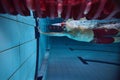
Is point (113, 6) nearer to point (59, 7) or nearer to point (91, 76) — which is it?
point (59, 7)

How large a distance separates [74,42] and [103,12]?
8148mm

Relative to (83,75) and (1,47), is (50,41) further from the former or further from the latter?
(1,47)

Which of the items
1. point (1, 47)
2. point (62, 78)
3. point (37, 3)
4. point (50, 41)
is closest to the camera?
point (37, 3)

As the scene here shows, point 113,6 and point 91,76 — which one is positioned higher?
point 113,6

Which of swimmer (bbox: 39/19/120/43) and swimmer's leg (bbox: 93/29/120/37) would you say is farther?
swimmer (bbox: 39/19/120/43)

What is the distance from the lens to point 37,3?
1.94 ft

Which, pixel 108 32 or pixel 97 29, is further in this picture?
pixel 97 29

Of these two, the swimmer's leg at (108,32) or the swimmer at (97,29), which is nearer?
the swimmer's leg at (108,32)

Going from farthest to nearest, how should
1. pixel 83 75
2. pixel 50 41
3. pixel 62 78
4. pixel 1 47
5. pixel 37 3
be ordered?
1. pixel 50 41
2. pixel 83 75
3. pixel 62 78
4. pixel 1 47
5. pixel 37 3

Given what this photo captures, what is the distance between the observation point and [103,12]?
2.08ft

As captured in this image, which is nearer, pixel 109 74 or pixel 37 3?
pixel 37 3

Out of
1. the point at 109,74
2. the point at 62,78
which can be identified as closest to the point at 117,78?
the point at 109,74

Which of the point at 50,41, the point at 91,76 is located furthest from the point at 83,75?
the point at 50,41

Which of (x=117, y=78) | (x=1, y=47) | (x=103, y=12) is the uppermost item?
(x=103, y=12)
